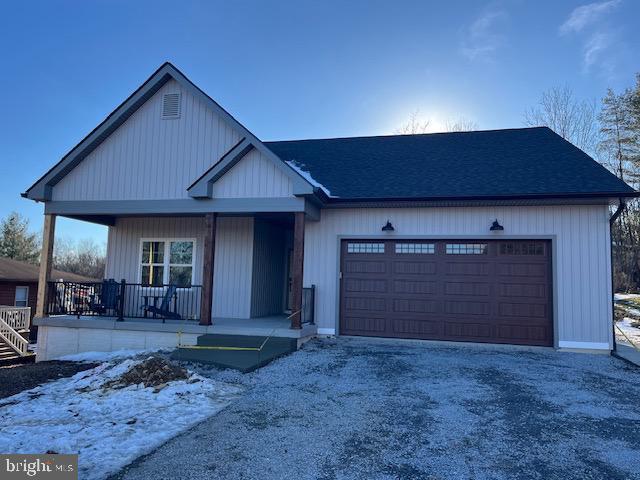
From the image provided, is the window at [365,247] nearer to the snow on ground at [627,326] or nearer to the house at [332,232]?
the house at [332,232]

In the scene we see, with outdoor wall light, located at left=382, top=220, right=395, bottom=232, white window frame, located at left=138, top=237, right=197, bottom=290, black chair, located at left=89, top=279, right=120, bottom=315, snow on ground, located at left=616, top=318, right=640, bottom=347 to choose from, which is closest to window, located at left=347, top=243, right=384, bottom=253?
outdoor wall light, located at left=382, top=220, right=395, bottom=232

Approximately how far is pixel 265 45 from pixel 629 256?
2528cm

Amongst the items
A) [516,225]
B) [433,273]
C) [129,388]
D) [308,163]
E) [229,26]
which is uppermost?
[229,26]

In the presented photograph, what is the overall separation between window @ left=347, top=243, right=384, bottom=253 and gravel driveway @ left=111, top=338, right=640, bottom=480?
3.16 m

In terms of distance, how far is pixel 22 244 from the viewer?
3550 cm

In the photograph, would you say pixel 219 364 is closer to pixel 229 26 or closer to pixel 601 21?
pixel 229 26

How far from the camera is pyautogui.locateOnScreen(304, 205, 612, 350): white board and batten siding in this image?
28.5 ft

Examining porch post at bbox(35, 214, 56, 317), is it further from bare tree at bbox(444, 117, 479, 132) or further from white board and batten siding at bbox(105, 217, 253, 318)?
bare tree at bbox(444, 117, 479, 132)

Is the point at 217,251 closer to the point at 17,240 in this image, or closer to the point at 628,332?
the point at 628,332

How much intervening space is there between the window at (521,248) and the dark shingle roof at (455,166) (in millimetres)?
1194

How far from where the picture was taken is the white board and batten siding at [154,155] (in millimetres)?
9961

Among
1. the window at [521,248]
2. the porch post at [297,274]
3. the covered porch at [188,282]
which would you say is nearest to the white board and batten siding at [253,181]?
the covered porch at [188,282]

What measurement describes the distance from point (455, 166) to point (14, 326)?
60.2 feet

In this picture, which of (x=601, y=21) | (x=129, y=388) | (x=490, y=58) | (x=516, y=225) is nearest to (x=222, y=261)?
(x=129, y=388)
